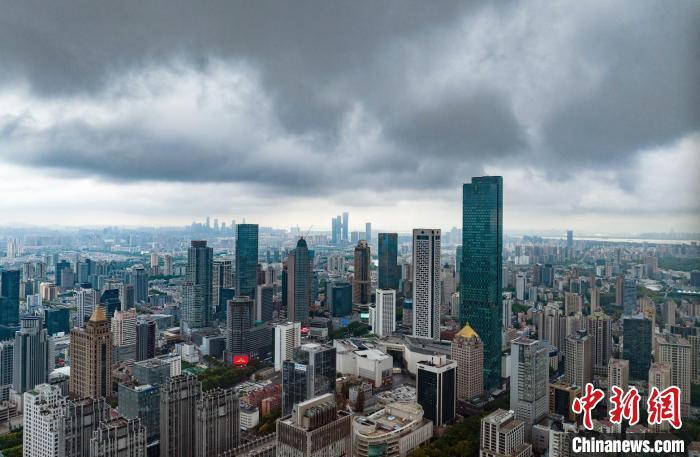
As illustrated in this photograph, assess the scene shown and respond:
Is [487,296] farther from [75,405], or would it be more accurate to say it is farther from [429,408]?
[75,405]

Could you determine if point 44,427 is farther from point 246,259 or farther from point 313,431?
point 246,259

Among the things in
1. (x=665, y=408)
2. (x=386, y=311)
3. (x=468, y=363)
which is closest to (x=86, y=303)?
(x=386, y=311)

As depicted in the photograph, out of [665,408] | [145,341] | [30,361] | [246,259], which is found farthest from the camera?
[246,259]

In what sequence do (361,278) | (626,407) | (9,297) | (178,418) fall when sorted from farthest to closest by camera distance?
1. (361,278)
2. (9,297)
3. (178,418)
4. (626,407)

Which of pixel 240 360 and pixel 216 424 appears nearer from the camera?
pixel 216 424

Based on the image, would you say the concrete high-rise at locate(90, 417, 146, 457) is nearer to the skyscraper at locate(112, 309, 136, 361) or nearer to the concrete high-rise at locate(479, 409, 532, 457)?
the concrete high-rise at locate(479, 409, 532, 457)

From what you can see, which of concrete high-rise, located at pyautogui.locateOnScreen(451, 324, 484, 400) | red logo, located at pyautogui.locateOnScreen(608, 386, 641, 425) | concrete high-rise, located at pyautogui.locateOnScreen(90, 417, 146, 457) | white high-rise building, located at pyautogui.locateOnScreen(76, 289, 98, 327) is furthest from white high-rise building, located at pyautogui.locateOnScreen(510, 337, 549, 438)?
white high-rise building, located at pyautogui.locateOnScreen(76, 289, 98, 327)

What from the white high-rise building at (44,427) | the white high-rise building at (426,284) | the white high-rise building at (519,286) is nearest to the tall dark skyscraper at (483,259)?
the white high-rise building at (519,286)

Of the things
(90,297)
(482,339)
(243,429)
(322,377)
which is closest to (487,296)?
(482,339)
